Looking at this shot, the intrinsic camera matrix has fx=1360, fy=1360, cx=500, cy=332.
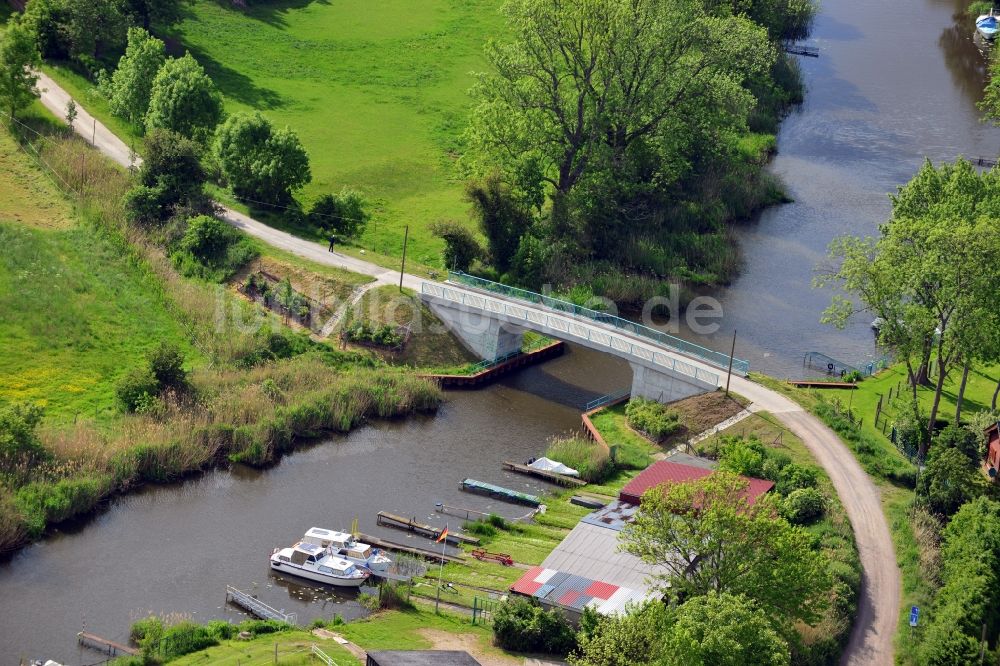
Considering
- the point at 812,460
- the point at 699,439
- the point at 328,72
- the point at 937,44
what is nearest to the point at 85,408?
the point at 699,439

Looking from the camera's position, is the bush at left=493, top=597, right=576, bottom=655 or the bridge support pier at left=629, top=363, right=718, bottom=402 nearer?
the bush at left=493, top=597, right=576, bottom=655

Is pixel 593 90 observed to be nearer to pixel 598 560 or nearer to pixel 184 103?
pixel 184 103

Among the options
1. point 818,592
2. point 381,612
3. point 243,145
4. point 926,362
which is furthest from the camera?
point 243,145

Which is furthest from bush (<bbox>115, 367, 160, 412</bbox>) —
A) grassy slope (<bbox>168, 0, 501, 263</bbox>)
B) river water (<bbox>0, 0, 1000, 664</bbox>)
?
grassy slope (<bbox>168, 0, 501, 263</bbox>)

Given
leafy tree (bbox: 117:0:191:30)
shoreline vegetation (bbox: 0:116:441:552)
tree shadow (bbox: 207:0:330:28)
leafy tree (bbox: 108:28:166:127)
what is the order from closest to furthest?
shoreline vegetation (bbox: 0:116:441:552), leafy tree (bbox: 108:28:166:127), leafy tree (bbox: 117:0:191:30), tree shadow (bbox: 207:0:330:28)

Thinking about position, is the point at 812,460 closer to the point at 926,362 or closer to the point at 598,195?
the point at 926,362

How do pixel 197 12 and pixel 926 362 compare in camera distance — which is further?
pixel 197 12

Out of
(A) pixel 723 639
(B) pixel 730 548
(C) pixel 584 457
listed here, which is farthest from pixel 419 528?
(A) pixel 723 639

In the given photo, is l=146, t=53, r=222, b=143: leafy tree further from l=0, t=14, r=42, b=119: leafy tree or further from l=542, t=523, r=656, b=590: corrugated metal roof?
l=542, t=523, r=656, b=590: corrugated metal roof
